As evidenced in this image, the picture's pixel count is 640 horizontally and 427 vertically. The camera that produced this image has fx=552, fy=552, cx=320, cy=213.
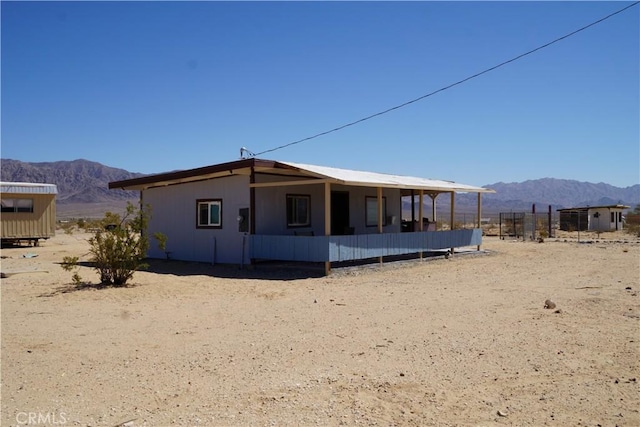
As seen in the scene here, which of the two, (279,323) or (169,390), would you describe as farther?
(279,323)

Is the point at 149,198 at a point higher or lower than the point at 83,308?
higher

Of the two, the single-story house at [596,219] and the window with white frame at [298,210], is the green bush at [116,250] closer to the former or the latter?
the window with white frame at [298,210]

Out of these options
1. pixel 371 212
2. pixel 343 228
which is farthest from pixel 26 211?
pixel 371 212

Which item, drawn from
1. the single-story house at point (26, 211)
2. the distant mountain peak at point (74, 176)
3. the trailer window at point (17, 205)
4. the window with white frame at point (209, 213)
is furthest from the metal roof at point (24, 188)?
the distant mountain peak at point (74, 176)

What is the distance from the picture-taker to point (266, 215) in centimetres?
1588

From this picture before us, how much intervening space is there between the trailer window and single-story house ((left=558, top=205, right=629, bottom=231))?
35671 millimetres

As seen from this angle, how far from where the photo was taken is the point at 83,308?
9.12m

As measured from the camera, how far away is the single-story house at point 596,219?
41.8 metres

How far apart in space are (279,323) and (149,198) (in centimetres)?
1226

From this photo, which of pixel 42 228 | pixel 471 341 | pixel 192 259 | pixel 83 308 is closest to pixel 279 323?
pixel 471 341

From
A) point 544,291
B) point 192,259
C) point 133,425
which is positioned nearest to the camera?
point 133,425

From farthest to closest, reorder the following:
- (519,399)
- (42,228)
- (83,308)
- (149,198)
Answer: (42,228) → (149,198) → (83,308) → (519,399)

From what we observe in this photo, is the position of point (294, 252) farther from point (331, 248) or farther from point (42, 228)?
point (42, 228)

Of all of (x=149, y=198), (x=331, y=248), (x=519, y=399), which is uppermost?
(x=149, y=198)
